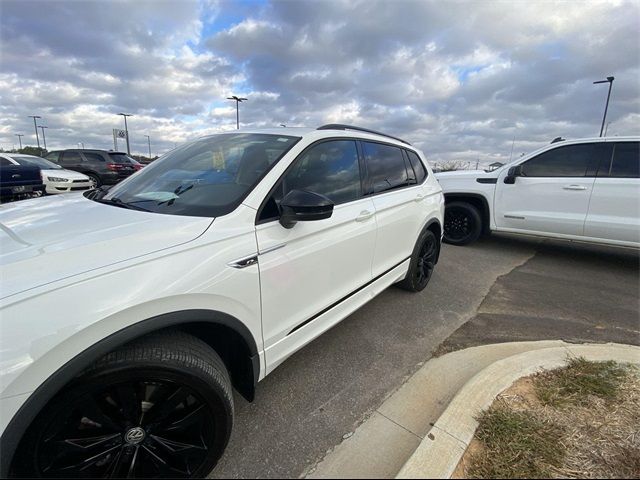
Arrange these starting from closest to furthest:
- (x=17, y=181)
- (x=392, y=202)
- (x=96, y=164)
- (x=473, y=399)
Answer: (x=473, y=399) < (x=392, y=202) < (x=17, y=181) < (x=96, y=164)

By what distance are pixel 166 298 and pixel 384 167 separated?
2.43 metres

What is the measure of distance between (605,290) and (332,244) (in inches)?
169

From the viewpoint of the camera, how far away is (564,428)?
6.38ft

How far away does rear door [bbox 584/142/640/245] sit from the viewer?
4.89 m

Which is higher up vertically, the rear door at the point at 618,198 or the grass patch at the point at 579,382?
the rear door at the point at 618,198

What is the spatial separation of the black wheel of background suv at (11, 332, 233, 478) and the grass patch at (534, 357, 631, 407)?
6.59ft

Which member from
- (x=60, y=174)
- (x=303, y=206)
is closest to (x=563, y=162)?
(x=303, y=206)

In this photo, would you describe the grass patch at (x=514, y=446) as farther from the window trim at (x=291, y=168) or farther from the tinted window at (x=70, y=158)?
the tinted window at (x=70, y=158)

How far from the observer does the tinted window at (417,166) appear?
3.96 m

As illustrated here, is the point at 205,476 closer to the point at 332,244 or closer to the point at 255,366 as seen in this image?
the point at 255,366

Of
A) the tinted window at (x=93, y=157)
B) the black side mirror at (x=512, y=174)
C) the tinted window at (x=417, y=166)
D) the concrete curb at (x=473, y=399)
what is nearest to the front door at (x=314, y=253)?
the concrete curb at (x=473, y=399)

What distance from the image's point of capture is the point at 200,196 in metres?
2.02

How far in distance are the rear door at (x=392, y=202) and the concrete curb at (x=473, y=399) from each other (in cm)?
114

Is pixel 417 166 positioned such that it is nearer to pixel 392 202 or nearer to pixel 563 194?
pixel 392 202
